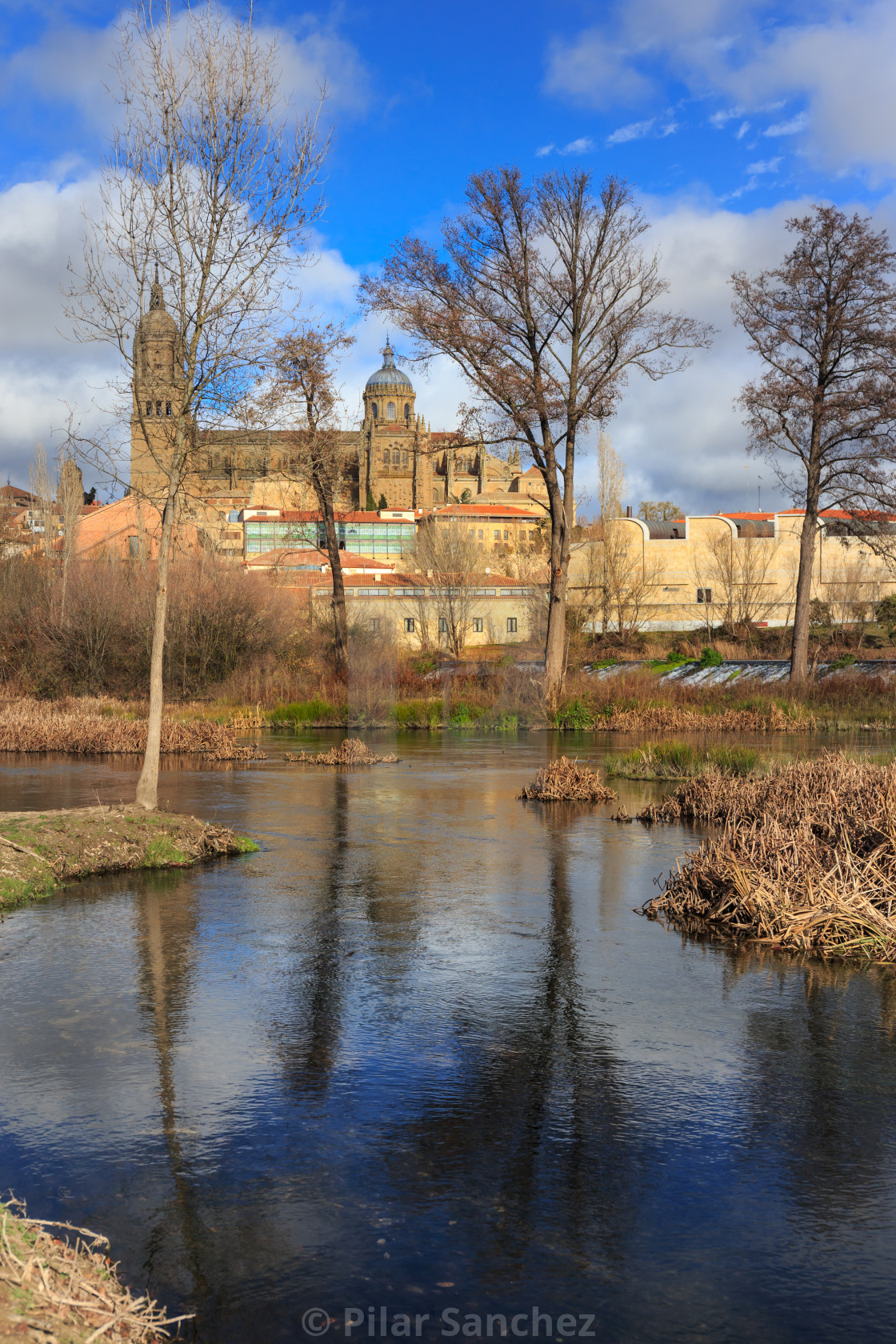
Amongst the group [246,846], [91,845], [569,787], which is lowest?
[246,846]

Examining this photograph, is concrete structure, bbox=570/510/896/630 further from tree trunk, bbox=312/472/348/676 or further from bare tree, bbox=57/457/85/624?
bare tree, bbox=57/457/85/624

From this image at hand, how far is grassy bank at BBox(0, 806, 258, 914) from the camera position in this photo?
1104 cm

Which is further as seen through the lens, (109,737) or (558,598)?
(558,598)

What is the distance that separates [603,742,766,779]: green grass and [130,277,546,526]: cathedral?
8316 millimetres

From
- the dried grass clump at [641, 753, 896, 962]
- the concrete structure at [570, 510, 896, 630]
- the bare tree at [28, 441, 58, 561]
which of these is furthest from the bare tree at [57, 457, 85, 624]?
the dried grass clump at [641, 753, 896, 962]

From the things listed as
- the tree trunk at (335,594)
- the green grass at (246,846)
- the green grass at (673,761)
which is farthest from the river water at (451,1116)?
the tree trunk at (335,594)

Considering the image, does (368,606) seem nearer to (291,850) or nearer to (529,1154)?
(291,850)

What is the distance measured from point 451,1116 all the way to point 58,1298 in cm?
275

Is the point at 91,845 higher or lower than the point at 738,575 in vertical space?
lower

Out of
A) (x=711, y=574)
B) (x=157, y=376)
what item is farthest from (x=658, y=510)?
(x=157, y=376)

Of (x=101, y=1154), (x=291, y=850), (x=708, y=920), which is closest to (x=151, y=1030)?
(x=101, y=1154)

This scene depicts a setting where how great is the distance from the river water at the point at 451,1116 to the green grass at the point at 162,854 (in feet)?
4.84

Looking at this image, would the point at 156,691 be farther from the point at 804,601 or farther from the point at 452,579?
the point at 452,579

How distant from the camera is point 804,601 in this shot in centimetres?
3547
